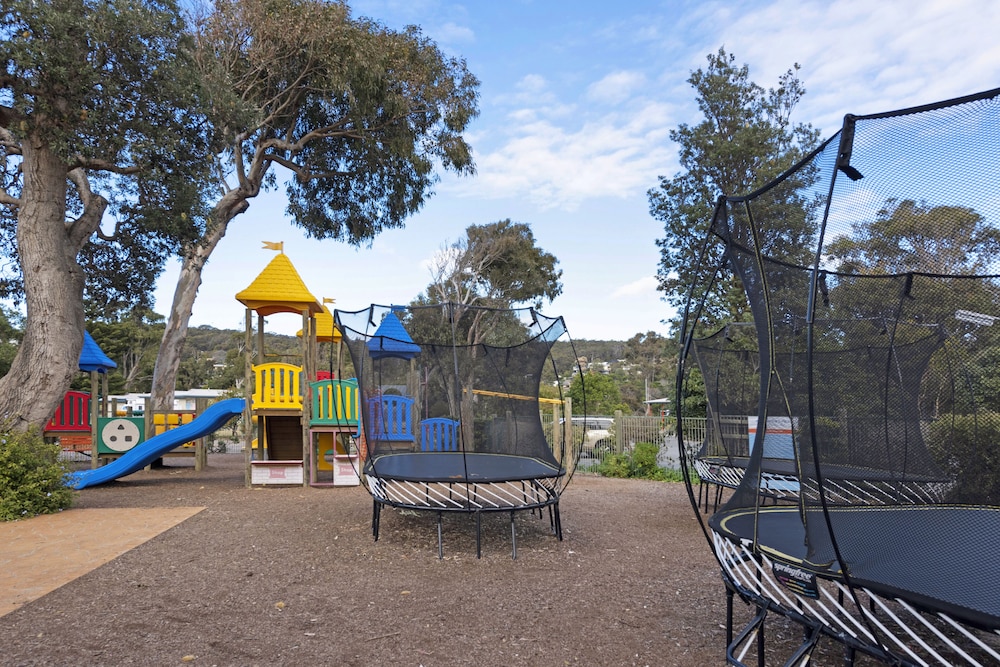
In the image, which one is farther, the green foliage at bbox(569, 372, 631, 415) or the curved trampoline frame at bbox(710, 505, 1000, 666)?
the green foliage at bbox(569, 372, 631, 415)

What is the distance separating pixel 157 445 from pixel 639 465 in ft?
22.9

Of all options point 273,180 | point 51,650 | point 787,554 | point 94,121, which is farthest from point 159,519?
point 273,180

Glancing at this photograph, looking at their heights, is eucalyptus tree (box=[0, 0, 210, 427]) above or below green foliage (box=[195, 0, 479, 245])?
below

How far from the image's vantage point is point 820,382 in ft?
9.42

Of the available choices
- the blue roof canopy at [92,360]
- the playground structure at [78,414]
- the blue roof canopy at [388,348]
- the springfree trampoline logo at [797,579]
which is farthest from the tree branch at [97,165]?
the springfree trampoline logo at [797,579]

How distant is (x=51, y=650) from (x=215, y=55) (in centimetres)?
1050

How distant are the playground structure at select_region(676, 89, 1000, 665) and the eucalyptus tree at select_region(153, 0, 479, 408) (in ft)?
27.6

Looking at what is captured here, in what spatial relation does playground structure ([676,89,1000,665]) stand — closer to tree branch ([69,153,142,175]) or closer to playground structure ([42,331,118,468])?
tree branch ([69,153,142,175])

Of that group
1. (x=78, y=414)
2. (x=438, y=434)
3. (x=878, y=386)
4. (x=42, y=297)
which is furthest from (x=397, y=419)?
(x=78, y=414)

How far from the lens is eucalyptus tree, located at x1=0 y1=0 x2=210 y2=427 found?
6.42 meters

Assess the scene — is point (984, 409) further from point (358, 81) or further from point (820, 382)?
point (358, 81)

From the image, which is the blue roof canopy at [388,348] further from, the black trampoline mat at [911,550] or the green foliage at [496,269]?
the green foliage at [496,269]

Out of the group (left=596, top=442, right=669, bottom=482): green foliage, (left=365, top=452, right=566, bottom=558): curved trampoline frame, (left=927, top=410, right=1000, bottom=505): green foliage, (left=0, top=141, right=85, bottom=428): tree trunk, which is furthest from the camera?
(left=596, top=442, right=669, bottom=482): green foliage

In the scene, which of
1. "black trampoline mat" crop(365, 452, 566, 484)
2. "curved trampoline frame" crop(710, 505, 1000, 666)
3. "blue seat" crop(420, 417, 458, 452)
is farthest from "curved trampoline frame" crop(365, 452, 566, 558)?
"curved trampoline frame" crop(710, 505, 1000, 666)
